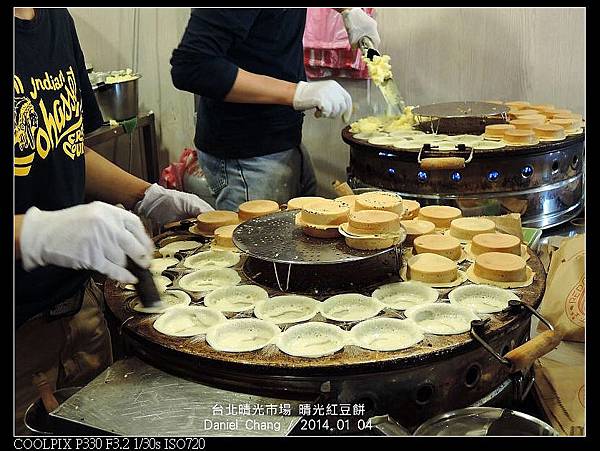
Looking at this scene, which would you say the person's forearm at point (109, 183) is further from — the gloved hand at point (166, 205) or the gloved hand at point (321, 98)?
the gloved hand at point (321, 98)

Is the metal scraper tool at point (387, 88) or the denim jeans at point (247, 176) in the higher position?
the metal scraper tool at point (387, 88)

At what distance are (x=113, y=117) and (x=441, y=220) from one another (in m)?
1.28

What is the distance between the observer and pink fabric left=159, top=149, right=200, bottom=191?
251 centimetres

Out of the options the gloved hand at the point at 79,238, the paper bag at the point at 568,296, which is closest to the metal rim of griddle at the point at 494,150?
the paper bag at the point at 568,296

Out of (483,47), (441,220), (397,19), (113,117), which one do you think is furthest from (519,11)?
(113,117)

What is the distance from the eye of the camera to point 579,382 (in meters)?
1.64

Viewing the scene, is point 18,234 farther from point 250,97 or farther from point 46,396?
point 250,97

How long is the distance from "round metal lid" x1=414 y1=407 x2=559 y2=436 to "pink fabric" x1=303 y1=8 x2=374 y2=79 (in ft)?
7.36

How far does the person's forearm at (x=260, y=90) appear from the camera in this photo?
2258mm

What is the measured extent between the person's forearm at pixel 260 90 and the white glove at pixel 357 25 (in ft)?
2.42

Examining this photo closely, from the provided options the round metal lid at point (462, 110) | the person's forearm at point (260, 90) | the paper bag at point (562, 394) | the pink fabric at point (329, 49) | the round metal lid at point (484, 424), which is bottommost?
the paper bag at point (562, 394)

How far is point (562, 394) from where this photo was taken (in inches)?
63.2

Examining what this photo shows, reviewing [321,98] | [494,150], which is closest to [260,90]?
[321,98]

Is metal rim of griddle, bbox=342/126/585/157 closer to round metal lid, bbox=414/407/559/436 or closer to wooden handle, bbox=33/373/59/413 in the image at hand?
round metal lid, bbox=414/407/559/436
